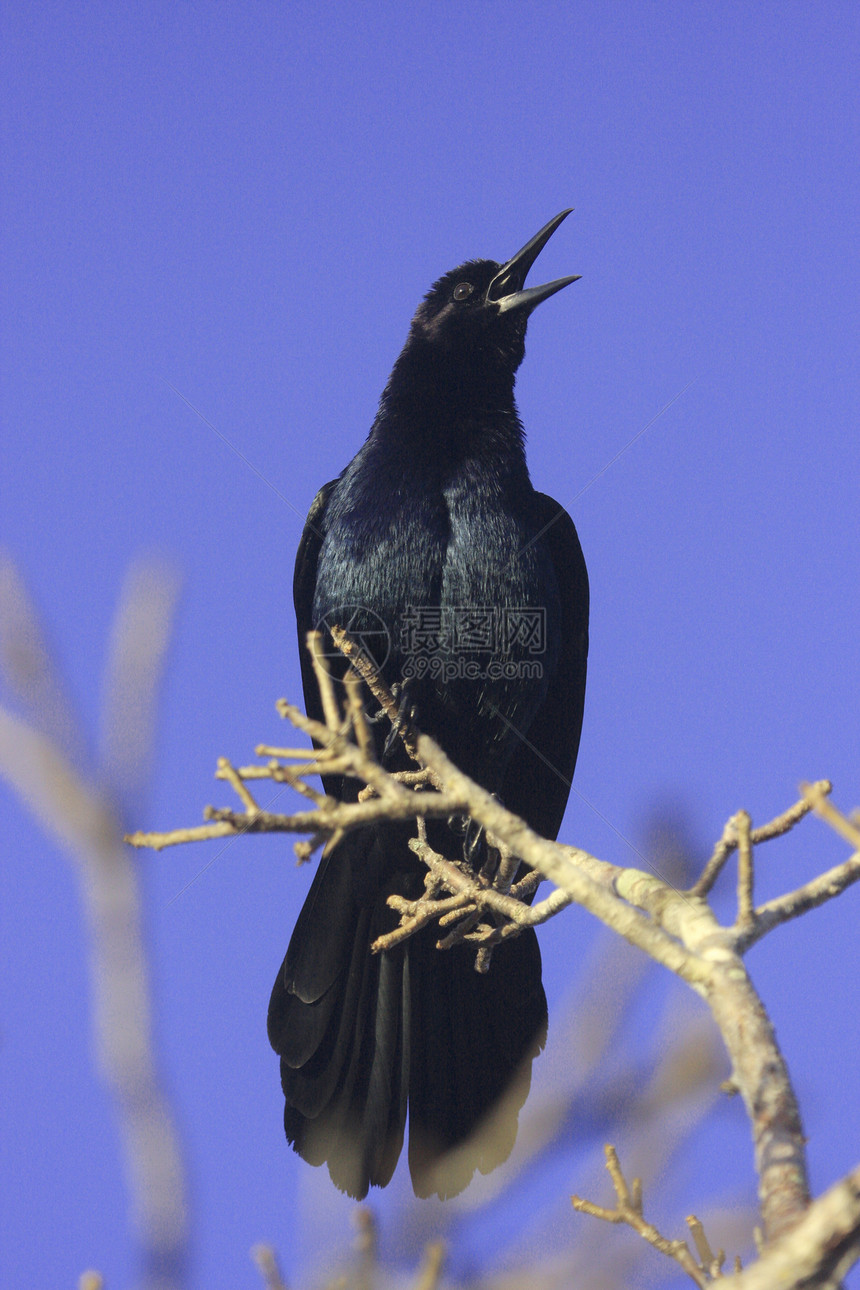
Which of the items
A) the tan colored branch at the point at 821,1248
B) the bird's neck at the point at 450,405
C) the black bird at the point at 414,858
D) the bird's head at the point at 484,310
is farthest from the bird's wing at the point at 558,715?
the tan colored branch at the point at 821,1248

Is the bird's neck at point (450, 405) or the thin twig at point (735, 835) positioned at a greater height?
the bird's neck at point (450, 405)

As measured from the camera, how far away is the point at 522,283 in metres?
6.19

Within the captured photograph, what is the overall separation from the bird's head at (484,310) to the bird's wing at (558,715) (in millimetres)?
913

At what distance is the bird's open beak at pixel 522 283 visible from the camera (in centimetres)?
595

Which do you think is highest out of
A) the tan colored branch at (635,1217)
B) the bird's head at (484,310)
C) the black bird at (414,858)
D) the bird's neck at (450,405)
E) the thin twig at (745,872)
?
the bird's head at (484,310)

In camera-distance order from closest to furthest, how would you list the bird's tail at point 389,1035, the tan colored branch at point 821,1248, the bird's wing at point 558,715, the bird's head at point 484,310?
1. the tan colored branch at point 821,1248
2. the bird's tail at point 389,1035
3. the bird's wing at point 558,715
4. the bird's head at point 484,310

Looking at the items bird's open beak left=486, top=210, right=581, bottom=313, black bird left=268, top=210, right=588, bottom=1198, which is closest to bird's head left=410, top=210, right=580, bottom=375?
bird's open beak left=486, top=210, right=581, bottom=313

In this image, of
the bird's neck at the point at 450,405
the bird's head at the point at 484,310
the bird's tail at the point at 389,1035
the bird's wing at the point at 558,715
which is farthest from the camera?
the bird's head at the point at 484,310

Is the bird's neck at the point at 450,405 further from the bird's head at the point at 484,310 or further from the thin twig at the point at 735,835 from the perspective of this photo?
the thin twig at the point at 735,835

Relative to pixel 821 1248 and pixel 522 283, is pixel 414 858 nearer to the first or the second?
pixel 522 283

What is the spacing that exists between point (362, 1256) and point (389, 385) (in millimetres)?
4810

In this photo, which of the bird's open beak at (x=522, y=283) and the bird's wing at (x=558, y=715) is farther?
the bird's open beak at (x=522, y=283)

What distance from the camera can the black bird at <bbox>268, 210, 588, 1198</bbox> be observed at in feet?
14.7

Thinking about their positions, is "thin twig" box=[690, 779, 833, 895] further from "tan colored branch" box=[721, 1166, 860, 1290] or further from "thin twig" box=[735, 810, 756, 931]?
"tan colored branch" box=[721, 1166, 860, 1290]
